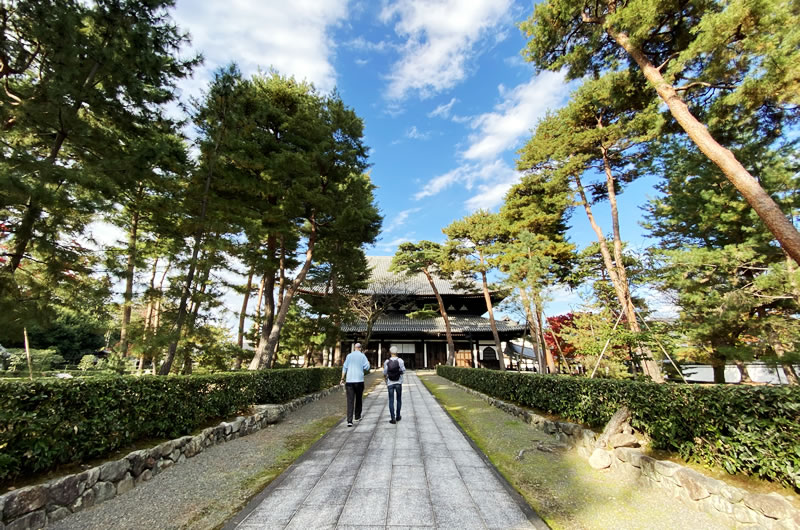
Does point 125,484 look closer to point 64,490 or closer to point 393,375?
point 64,490

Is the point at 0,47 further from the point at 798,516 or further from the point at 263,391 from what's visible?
the point at 798,516

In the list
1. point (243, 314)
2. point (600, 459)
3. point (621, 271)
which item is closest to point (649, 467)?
point (600, 459)

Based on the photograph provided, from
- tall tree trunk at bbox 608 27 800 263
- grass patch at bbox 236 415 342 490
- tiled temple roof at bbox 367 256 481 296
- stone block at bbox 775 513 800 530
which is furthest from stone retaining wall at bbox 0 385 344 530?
tiled temple roof at bbox 367 256 481 296

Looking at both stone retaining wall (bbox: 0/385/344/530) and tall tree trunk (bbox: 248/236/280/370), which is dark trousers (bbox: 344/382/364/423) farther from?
tall tree trunk (bbox: 248/236/280/370)

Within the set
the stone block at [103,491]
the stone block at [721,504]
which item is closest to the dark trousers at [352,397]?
the stone block at [103,491]

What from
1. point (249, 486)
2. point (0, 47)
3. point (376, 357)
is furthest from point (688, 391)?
point (376, 357)

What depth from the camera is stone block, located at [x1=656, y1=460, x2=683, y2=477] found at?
9.42ft

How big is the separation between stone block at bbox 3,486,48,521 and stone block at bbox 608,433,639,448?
534cm

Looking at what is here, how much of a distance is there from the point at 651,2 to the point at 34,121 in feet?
36.0

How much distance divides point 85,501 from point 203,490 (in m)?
0.86

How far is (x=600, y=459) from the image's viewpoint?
12.1 ft

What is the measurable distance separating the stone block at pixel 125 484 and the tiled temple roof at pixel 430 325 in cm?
1648

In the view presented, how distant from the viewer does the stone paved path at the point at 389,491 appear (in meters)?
2.43

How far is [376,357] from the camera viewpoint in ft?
70.3
